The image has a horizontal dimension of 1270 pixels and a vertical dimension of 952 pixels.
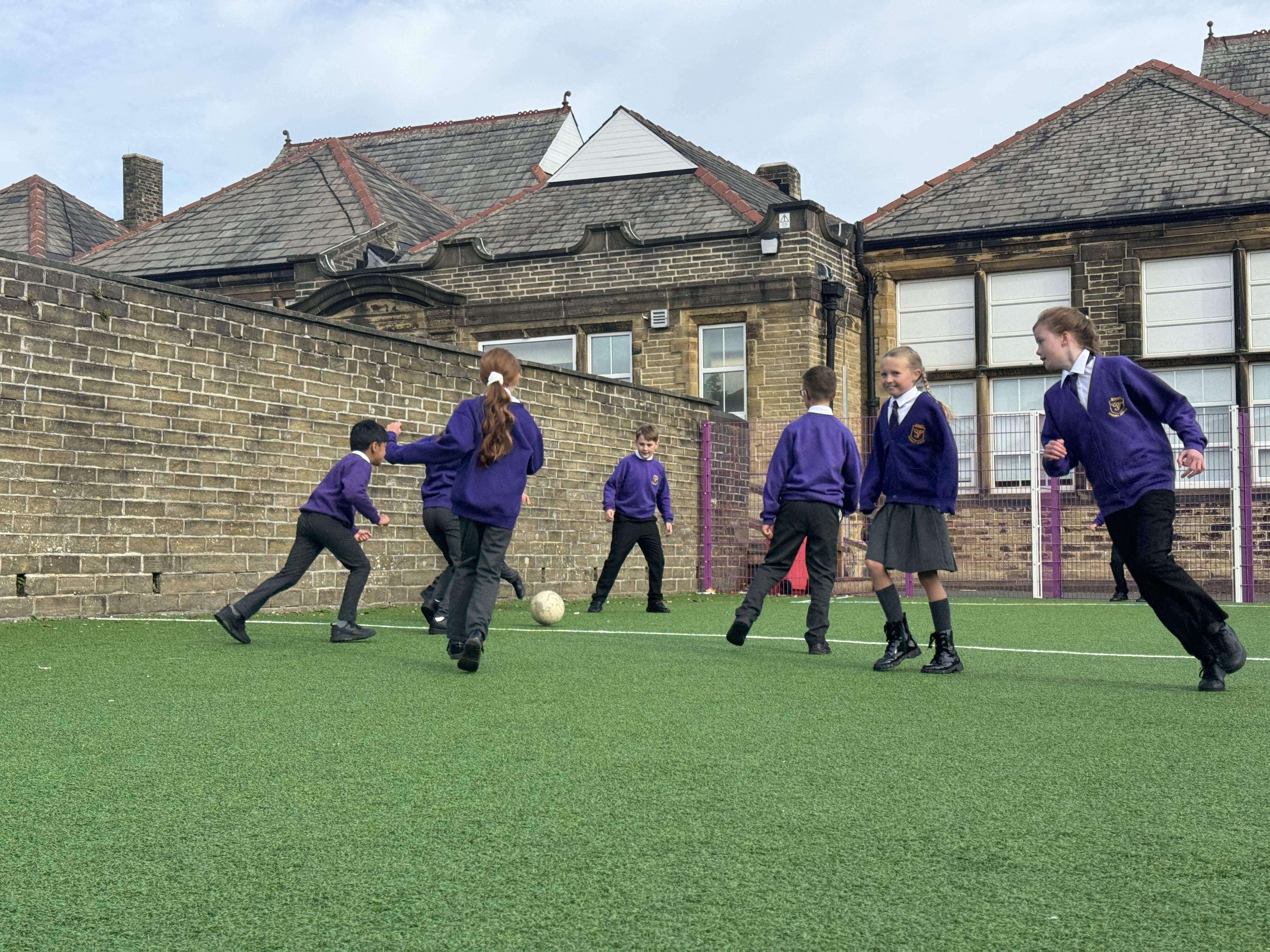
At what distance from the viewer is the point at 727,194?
2455 cm

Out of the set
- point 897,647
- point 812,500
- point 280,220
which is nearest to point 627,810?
point 897,647

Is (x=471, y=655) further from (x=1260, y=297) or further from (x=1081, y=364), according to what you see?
(x=1260, y=297)

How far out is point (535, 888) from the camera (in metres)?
3.02

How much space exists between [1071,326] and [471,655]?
11.3 ft

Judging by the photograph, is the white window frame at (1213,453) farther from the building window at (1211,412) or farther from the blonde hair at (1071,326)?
the blonde hair at (1071,326)

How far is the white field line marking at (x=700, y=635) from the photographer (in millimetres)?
8508

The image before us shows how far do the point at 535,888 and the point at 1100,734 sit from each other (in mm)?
2857

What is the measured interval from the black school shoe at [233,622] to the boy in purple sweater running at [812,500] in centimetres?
306

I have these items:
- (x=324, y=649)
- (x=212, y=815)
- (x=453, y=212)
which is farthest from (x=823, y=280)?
(x=212, y=815)

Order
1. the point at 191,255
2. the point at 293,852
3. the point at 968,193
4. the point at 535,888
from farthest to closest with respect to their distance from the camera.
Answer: the point at 191,255
the point at 968,193
the point at 293,852
the point at 535,888

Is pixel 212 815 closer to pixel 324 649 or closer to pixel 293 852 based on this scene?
pixel 293 852

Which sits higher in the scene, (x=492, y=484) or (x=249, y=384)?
(x=249, y=384)

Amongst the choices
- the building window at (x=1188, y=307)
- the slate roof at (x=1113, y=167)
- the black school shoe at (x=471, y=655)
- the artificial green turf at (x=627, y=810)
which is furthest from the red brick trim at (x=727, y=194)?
the artificial green turf at (x=627, y=810)

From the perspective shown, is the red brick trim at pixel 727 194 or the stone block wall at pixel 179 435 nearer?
the stone block wall at pixel 179 435
